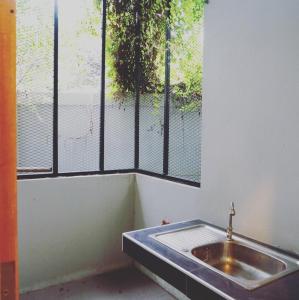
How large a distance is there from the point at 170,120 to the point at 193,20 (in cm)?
90

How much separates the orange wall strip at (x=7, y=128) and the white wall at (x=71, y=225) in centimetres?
258

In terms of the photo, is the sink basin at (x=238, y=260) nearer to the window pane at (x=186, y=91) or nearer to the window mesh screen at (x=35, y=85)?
the window pane at (x=186, y=91)

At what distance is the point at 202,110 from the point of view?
97.6 inches

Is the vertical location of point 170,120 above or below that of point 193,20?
below

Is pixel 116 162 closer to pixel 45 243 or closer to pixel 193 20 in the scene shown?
pixel 45 243

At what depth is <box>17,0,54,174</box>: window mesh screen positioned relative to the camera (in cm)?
276

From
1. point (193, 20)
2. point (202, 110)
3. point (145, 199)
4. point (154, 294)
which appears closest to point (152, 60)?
point (193, 20)

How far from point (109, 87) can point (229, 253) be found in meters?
2.07

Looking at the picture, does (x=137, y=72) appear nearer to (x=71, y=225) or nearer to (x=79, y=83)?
(x=79, y=83)

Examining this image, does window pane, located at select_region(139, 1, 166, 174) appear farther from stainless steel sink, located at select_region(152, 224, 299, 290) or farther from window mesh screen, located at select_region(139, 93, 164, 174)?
stainless steel sink, located at select_region(152, 224, 299, 290)

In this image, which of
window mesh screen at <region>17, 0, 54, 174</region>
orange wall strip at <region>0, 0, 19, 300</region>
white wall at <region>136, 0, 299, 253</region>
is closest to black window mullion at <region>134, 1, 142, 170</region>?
window mesh screen at <region>17, 0, 54, 174</region>

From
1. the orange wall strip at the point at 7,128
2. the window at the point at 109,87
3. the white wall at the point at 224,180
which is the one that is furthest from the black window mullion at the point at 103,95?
the orange wall strip at the point at 7,128

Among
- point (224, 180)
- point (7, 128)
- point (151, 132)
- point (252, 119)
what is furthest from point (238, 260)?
point (7, 128)

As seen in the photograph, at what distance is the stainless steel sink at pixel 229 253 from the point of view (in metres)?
1.76
